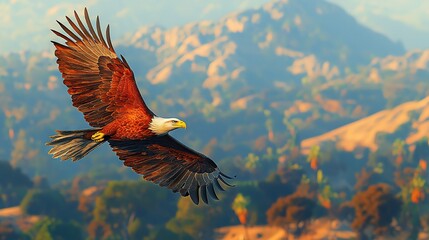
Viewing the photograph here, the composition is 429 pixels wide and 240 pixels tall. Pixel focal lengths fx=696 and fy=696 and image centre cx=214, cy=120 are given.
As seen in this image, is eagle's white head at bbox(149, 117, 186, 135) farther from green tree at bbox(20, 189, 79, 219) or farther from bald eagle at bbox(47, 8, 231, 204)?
green tree at bbox(20, 189, 79, 219)

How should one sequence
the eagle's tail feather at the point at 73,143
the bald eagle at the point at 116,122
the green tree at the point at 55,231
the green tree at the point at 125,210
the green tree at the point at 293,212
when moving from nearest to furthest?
1. the bald eagle at the point at 116,122
2. the eagle's tail feather at the point at 73,143
3. the green tree at the point at 55,231
4. the green tree at the point at 293,212
5. the green tree at the point at 125,210

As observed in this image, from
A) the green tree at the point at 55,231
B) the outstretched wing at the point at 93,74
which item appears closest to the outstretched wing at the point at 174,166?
the outstretched wing at the point at 93,74

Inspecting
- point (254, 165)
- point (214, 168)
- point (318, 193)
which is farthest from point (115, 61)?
point (254, 165)

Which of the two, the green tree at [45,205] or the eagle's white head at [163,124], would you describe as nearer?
the eagle's white head at [163,124]

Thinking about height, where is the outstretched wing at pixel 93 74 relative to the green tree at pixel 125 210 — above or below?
above

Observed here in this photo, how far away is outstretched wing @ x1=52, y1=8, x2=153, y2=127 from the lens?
56.8 ft

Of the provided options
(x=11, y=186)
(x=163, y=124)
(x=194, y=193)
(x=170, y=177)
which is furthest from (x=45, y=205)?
(x=163, y=124)

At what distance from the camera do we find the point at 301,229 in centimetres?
11475

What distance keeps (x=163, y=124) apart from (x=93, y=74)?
2666 millimetres

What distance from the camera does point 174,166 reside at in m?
19.0

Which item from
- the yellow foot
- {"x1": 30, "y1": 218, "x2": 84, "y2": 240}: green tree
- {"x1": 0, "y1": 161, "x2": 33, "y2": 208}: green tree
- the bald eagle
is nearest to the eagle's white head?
the bald eagle

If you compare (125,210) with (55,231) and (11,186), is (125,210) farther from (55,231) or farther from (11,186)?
(11,186)

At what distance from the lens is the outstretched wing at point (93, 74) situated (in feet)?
56.8

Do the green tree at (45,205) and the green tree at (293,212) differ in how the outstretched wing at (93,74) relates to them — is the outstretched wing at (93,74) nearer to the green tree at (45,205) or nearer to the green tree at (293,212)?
the green tree at (293,212)
